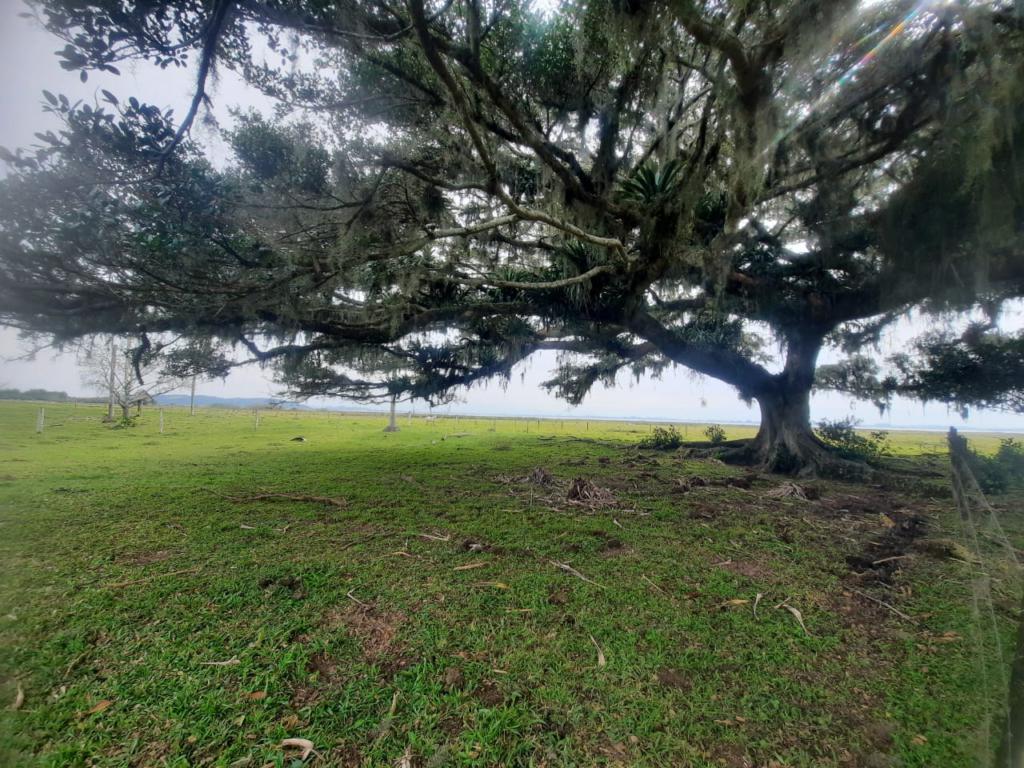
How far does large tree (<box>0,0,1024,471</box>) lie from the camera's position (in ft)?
8.87

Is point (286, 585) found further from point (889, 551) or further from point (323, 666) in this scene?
point (889, 551)

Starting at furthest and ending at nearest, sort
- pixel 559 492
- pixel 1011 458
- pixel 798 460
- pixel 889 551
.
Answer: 1. pixel 798 460
2. pixel 1011 458
3. pixel 559 492
4. pixel 889 551

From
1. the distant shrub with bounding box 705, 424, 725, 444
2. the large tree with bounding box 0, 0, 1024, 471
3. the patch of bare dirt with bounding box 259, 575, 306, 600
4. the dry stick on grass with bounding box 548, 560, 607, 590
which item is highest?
the large tree with bounding box 0, 0, 1024, 471

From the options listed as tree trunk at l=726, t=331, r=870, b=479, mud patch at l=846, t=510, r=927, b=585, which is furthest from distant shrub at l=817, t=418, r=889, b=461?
mud patch at l=846, t=510, r=927, b=585

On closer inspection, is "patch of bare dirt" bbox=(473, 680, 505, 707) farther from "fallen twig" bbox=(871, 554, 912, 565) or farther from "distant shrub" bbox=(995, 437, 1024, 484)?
"distant shrub" bbox=(995, 437, 1024, 484)

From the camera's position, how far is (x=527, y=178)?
16.0 ft

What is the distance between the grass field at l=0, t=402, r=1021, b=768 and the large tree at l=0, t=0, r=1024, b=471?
1.82 meters

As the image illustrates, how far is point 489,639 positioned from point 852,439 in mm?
9462

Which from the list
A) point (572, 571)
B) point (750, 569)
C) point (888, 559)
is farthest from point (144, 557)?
point (888, 559)

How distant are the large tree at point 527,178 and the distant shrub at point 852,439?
7.88ft

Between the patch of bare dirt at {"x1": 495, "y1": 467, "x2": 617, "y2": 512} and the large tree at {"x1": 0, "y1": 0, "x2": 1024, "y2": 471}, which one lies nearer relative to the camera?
the large tree at {"x1": 0, "y1": 0, "x2": 1024, "y2": 471}

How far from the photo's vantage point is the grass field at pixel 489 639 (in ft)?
4.07

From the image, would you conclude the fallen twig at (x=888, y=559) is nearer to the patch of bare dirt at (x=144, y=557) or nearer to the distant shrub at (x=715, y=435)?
the patch of bare dirt at (x=144, y=557)

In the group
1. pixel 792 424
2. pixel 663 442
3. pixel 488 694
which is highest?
pixel 792 424
